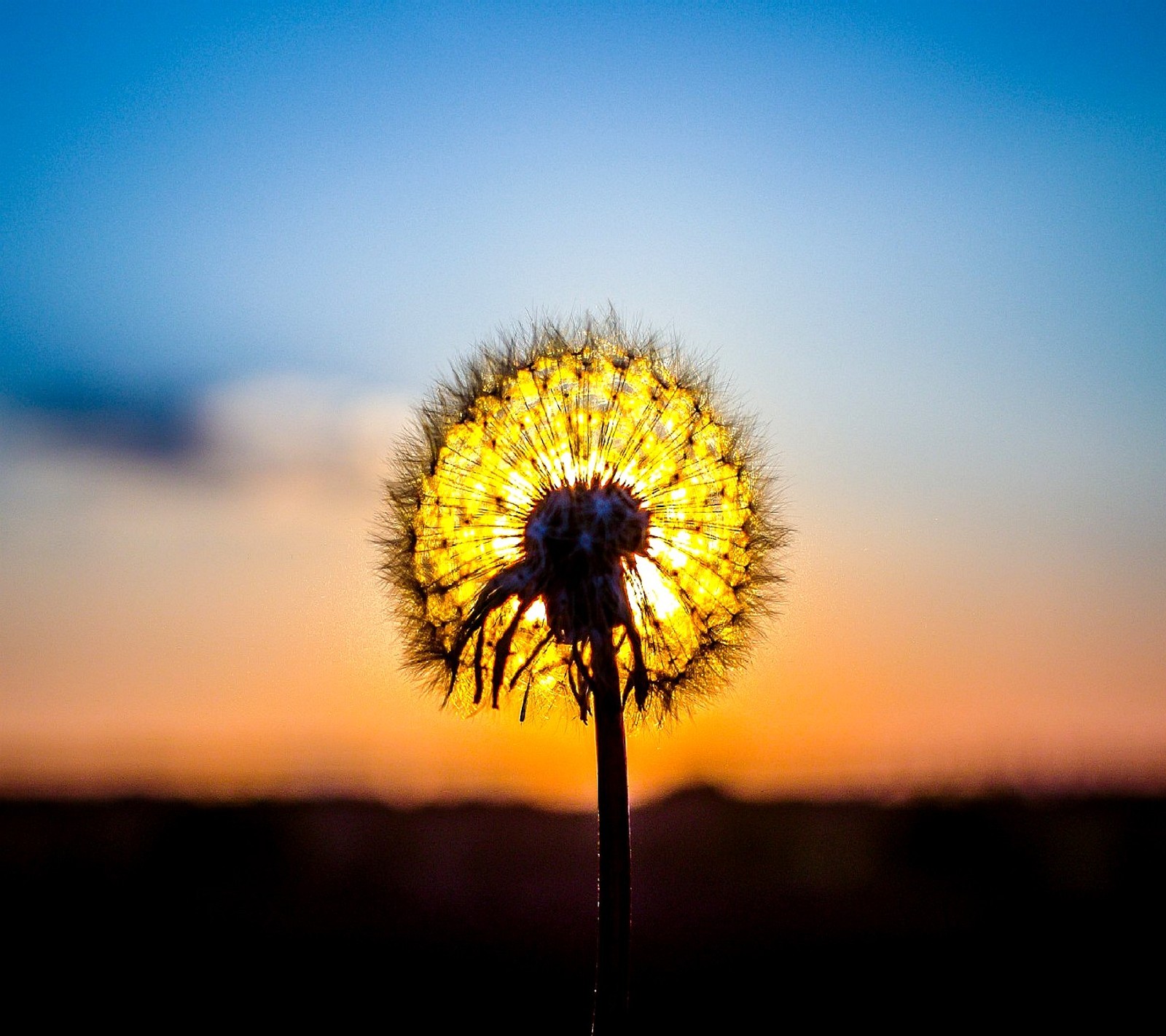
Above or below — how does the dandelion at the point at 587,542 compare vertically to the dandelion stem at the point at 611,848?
above

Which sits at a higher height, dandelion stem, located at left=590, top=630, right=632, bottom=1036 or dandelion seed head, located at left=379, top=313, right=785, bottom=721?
dandelion seed head, located at left=379, top=313, right=785, bottom=721

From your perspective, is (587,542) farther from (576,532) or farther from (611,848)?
(611,848)

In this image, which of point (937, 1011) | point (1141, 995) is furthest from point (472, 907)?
point (1141, 995)

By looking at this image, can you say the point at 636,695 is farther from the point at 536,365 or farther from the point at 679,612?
the point at 536,365

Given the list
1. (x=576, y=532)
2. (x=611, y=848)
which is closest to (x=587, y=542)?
(x=576, y=532)
